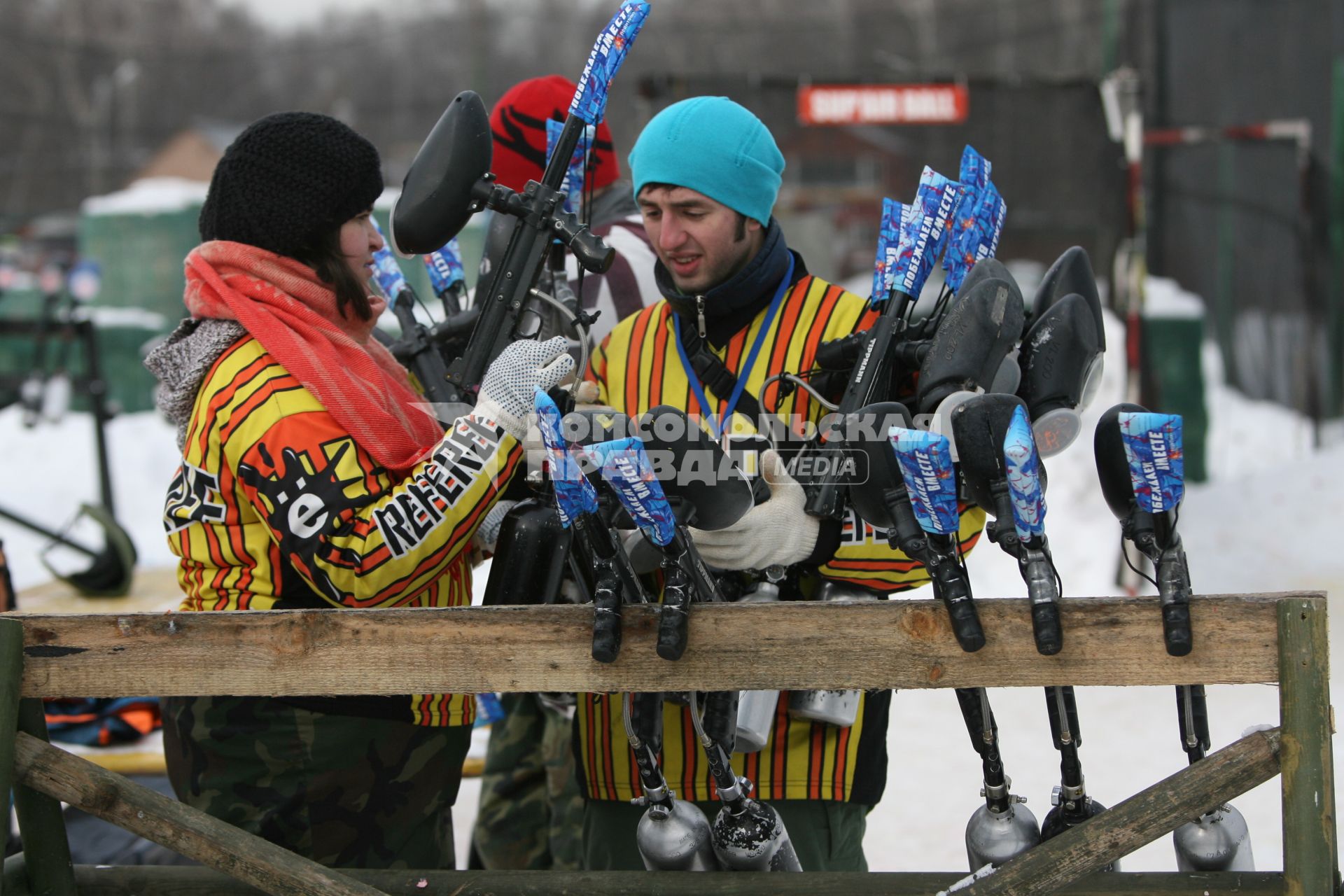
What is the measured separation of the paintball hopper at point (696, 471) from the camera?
1.57 metres

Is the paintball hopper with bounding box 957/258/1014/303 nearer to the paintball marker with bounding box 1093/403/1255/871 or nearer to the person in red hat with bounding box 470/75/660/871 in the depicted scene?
the paintball marker with bounding box 1093/403/1255/871

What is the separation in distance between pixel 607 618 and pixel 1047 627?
0.53 m

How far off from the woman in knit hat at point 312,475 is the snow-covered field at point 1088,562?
1486 mm

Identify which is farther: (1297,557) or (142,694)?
(1297,557)

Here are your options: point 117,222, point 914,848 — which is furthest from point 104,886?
point 117,222

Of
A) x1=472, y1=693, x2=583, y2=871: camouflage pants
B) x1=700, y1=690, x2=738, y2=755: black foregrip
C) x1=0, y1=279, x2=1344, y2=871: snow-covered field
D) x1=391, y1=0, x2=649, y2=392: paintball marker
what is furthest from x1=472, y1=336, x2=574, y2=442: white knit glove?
x1=0, y1=279, x2=1344, y2=871: snow-covered field

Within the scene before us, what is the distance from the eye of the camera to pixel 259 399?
1722mm

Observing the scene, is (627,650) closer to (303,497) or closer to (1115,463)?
(303,497)

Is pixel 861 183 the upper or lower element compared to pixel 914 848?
upper

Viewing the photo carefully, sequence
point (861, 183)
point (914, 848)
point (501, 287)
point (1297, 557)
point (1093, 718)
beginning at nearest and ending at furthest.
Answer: point (501, 287) < point (914, 848) < point (1093, 718) < point (1297, 557) < point (861, 183)

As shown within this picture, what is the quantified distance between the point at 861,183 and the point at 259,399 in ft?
17.8

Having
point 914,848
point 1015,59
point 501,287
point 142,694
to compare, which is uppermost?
point 1015,59

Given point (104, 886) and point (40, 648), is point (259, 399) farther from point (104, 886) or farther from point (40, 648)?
point (104, 886)

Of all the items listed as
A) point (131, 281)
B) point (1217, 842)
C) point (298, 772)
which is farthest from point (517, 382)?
point (131, 281)
